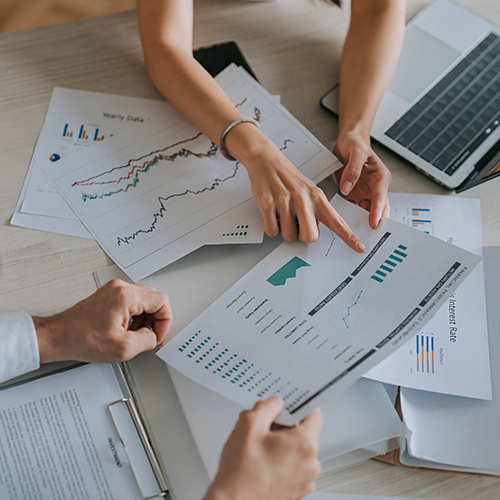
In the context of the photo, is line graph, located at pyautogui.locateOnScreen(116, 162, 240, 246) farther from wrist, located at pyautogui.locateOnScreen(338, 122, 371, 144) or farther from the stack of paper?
wrist, located at pyautogui.locateOnScreen(338, 122, 371, 144)

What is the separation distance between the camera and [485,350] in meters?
0.65

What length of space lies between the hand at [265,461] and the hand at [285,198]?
0.90 ft

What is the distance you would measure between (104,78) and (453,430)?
819 mm

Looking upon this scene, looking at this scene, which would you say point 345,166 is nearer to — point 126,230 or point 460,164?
point 460,164

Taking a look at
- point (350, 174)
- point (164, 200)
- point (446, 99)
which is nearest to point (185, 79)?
point (164, 200)

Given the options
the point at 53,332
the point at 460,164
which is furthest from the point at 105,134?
the point at 460,164

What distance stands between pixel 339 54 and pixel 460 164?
0.34 metres

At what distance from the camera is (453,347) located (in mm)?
654

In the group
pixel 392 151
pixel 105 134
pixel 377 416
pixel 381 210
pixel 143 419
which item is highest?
pixel 105 134

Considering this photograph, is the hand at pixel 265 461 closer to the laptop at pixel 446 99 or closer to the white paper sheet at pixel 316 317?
the white paper sheet at pixel 316 317

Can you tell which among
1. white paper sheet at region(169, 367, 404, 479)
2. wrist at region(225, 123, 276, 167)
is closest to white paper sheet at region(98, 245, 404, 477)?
white paper sheet at region(169, 367, 404, 479)

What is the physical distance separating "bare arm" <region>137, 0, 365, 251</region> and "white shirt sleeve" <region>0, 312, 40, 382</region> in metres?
0.35

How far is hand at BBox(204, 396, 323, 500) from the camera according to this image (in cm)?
47

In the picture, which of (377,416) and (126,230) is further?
(126,230)
